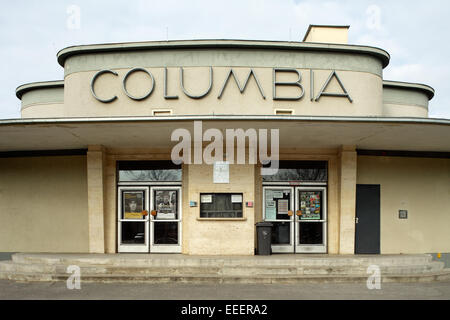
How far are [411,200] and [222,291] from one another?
24.9ft

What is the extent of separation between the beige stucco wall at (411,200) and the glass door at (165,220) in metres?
5.96

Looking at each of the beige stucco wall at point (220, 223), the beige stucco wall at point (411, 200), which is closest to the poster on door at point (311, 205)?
the beige stucco wall at point (411, 200)

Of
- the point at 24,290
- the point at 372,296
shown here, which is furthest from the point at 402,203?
the point at 24,290

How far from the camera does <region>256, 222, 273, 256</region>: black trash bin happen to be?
42.1ft

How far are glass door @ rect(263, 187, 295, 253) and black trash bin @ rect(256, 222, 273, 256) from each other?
0.82 metres

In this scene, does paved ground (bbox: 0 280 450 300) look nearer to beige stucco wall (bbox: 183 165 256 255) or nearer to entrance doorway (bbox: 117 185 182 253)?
beige stucco wall (bbox: 183 165 256 255)

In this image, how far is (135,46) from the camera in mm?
14758

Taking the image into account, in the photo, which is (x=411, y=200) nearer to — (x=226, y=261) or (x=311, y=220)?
(x=311, y=220)

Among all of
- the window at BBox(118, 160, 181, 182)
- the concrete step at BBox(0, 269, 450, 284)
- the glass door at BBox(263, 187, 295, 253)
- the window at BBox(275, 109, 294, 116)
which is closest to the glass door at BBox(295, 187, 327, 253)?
the glass door at BBox(263, 187, 295, 253)

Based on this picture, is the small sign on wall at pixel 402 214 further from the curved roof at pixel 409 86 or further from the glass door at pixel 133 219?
the glass door at pixel 133 219

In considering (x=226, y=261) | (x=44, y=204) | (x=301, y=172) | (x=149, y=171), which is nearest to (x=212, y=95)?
(x=149, y=171)

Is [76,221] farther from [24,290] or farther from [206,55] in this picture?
[206,55]

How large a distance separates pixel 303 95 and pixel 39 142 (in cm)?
862

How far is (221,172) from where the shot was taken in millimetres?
13078
